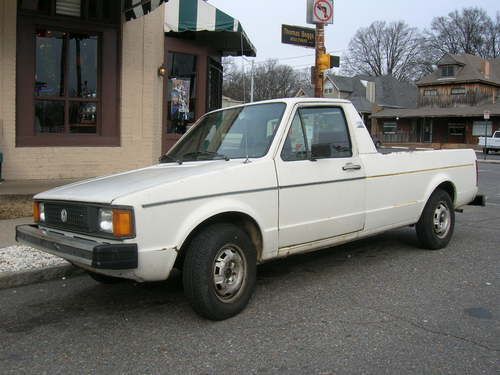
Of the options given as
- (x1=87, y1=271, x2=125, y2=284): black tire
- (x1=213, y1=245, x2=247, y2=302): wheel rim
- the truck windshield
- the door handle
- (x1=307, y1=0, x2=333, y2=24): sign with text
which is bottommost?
(x1=87, y1=271, x2=125, y2=284): black tire

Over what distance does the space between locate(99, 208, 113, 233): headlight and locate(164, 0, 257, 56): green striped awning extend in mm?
7618

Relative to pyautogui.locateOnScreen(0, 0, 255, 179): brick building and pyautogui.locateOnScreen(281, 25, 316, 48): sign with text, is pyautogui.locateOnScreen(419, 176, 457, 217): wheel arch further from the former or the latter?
pyautogui.locateOnScreen(0, 0, 255, 179): brick building

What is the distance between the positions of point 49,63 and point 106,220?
7.62 metres

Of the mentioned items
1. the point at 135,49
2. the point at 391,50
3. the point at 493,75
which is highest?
the point at 391,50

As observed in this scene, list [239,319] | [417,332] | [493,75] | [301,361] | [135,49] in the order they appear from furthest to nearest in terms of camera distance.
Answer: [493,75] → [135,49] → [239,319] → [417,332] → [301,361]

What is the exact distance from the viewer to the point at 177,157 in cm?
556

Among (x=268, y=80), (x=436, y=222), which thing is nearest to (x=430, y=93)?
(x=268, y=80)

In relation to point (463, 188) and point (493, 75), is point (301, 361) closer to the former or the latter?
point (463, 188)

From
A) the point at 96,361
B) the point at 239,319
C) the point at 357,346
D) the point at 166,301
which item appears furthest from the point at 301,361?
the point at 166,301

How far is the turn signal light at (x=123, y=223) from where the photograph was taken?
12.9ft

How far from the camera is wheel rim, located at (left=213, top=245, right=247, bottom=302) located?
172 inches

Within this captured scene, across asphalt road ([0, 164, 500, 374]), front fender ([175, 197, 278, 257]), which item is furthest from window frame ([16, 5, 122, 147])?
front fender ([175, 197, 278, 257])

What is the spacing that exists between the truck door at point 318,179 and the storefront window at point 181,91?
23.8 feet

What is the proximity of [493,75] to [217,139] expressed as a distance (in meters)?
54.2
